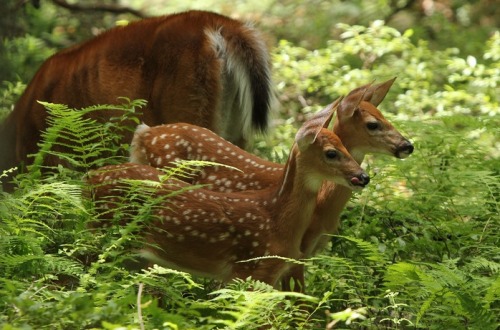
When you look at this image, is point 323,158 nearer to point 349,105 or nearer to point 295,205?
point 295,205

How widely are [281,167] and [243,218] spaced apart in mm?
865

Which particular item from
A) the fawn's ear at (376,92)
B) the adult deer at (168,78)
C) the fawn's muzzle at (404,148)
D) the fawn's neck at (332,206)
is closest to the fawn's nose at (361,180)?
the fawn's neck at (332,206)

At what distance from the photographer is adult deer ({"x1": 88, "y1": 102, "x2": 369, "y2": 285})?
605 cm

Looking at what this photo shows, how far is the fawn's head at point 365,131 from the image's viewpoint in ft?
21.5

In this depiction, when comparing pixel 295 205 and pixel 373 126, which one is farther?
pixel 373 126

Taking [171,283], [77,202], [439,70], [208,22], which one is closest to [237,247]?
[171,283]


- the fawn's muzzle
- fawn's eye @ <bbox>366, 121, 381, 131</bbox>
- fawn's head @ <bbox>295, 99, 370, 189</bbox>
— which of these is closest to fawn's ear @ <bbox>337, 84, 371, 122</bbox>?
fawn's eye @ <bbox>366, 121, 381, 131</bbox>

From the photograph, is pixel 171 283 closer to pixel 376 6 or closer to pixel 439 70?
pixel 439 70

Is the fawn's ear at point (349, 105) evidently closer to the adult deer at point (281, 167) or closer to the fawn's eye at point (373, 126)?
the adult deer at point (281, 167)

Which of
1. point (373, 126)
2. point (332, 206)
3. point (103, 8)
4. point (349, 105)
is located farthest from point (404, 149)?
point (103, 8)

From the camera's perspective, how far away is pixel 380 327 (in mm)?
5883

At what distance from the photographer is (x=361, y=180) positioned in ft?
19.6

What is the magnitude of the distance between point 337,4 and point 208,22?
5.03 meters

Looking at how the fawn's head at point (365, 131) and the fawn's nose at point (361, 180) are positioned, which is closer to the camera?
the fawn's nose at point (361, 180)
